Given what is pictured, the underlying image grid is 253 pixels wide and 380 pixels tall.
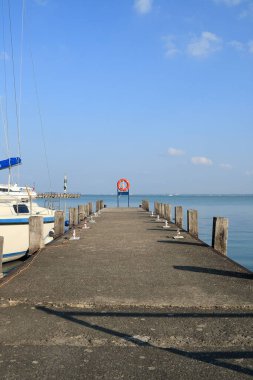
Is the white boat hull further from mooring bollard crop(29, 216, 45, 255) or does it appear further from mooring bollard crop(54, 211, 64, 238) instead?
mooring bollard crop(29, 216, 45, 255)

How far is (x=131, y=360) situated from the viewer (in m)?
4.23

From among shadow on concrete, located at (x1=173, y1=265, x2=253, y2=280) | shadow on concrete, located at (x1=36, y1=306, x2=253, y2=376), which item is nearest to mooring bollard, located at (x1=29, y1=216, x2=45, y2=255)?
shadow on concrete, located at (x1=173, y1=265, x2=253, y2=280)

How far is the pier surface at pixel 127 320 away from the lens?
13.4 ft

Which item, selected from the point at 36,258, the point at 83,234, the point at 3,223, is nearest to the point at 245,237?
the point at 83,234

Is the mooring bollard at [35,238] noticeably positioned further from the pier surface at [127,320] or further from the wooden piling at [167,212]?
the wooden piling at [167,212]

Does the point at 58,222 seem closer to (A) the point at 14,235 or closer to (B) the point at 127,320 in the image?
(A) the point at 14,235

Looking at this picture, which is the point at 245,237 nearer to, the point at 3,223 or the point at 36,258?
the point at 3,223

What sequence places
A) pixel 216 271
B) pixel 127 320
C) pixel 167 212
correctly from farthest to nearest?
1. pixel 167 212
2. pixel 216 271
3. pixel 127 320

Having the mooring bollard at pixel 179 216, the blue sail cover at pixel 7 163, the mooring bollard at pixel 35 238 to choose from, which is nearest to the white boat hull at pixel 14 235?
the mooring bollard at pixel 35 238

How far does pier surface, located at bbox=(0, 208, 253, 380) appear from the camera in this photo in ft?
13.4

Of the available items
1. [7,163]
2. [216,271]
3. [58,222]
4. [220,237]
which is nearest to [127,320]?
[216,271]

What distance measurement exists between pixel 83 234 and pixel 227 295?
1019cm

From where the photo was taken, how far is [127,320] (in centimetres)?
545

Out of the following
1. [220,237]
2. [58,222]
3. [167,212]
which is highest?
[167,212]
